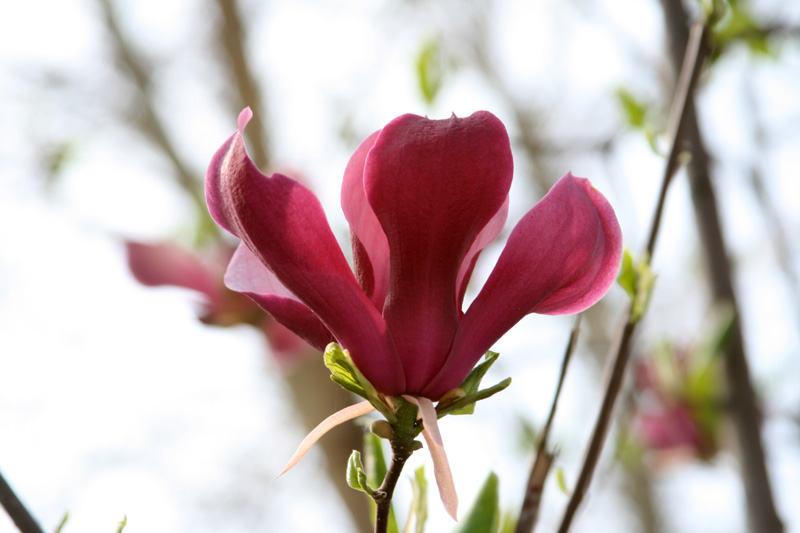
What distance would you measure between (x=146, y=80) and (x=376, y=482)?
2.65 meters

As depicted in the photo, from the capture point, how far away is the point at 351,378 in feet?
1.14

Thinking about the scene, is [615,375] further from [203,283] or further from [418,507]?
[203,283]

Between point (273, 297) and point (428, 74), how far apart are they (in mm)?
461

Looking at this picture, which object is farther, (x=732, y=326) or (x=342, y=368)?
(x=732, y=326)

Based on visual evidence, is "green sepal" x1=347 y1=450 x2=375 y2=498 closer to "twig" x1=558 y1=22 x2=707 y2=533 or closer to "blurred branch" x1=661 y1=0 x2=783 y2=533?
"twig" x1=558 y1=22 x2=707 y2=533

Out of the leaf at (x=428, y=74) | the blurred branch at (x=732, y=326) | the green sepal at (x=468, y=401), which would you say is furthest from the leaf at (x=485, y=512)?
the blurred branch at (x=732, y=326)

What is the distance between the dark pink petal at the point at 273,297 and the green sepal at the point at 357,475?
0.07m

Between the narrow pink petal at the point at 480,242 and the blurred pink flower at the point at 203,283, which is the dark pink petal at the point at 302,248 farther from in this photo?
the blurred pink flower at the point at 203,283

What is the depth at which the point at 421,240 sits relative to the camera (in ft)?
1.14

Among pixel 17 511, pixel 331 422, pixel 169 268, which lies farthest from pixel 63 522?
pixel 169 268

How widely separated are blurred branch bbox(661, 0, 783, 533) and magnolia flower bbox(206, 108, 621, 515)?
23.1 inches

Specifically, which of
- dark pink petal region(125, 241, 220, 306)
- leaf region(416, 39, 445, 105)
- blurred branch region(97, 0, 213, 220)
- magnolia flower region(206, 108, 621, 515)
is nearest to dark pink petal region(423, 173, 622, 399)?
magnolia flower region(206, 108, 621, 515)

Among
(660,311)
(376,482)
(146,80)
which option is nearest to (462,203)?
(376,482)

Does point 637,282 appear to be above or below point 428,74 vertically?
below
